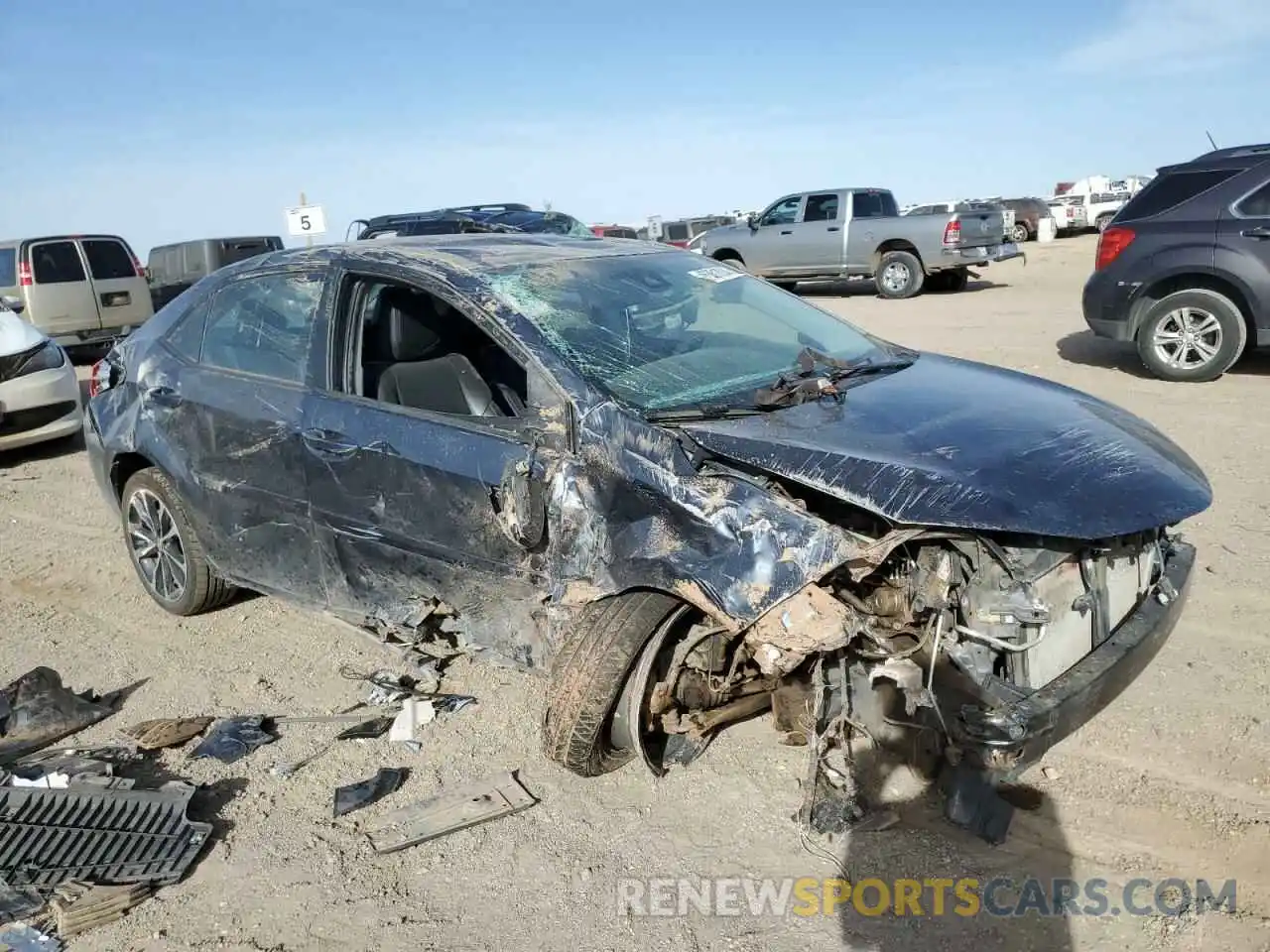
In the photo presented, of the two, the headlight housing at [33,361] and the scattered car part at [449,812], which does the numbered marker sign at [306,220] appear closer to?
the headlight housing at [33,361]

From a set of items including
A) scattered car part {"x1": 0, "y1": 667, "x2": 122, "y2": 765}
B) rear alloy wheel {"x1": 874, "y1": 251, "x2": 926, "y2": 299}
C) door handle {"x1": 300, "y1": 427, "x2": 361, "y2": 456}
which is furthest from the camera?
rear alloy wheel {"x1": 874, "y1": 251, "x2": 926, "y2": 299}

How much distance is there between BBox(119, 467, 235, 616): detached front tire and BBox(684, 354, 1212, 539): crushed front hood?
2.74 meters

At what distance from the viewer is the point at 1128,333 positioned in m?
8.43

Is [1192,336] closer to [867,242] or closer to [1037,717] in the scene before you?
[1037,717]

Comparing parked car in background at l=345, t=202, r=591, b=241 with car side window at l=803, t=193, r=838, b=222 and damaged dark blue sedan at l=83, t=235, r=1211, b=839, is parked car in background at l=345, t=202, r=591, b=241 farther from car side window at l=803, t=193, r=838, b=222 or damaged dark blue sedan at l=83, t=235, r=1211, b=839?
damaged dark blue sedan at l=83, t=235, r=1211, b=839

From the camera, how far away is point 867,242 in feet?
53.5

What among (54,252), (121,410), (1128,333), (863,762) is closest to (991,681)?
(863,762)

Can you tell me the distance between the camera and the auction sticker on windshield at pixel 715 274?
4.21 meters

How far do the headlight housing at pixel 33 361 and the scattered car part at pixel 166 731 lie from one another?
5550 millimetres

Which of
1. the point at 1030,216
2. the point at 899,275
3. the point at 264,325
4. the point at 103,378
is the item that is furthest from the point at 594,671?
the point at 1030,216

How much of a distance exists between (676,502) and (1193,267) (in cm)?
700

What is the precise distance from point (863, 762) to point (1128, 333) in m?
6.69

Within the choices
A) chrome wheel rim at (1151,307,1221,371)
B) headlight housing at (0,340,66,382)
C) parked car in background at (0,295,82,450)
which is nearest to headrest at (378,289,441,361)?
parked car in background at (0,295,82,450)

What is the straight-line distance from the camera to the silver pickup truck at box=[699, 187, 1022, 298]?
612 inches
